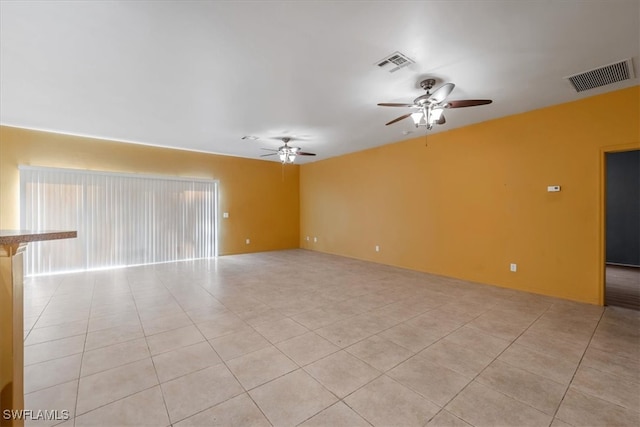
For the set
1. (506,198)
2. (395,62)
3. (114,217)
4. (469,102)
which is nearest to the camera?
(395,62)

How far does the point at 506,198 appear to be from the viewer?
14.5 ft

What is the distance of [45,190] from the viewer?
5.25 meters

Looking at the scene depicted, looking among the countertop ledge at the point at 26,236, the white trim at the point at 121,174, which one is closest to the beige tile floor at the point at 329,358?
the countertop ledge at the point at 26,236

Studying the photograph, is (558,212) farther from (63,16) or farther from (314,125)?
(63,16)

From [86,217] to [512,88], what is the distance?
802 cm

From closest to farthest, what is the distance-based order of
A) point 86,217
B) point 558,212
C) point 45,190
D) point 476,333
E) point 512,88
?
point 476,333 → point 512,88 → point 558,212 → point 45,190 → point 86,217

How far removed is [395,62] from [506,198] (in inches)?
124

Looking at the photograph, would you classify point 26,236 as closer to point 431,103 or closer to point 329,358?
point 329,358

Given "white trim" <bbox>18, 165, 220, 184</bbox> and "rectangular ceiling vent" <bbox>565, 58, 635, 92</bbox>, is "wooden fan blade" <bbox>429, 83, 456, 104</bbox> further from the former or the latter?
"white trim" <bbox>18, 165, 220, 184</bbox>

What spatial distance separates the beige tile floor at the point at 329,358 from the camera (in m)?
1.72

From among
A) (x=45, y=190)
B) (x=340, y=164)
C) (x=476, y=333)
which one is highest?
(x=340, y=164)

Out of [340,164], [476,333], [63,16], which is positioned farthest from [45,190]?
[476,333]

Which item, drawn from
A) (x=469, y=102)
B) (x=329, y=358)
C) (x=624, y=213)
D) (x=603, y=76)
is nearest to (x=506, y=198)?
(x=603, y=76)

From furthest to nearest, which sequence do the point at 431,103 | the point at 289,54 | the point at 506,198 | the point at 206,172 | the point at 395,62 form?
the point at 206,172 → the point at 506,198 → the point at 431,103 → the point at 395,62 → the point at 289,54
